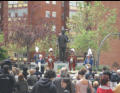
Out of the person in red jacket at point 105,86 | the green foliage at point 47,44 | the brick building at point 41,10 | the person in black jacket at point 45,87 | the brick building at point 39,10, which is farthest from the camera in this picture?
the brick building at point 41,10

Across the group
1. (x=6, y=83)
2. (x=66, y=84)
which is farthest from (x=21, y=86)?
(x=66, y=84)

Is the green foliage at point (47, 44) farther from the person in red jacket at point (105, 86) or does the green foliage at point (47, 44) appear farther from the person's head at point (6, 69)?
the person in red jacket at point (105, 86)

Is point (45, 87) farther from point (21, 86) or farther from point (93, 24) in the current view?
point (93, 24)

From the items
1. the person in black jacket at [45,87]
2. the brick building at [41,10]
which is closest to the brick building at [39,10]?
the brick building at [41,10]

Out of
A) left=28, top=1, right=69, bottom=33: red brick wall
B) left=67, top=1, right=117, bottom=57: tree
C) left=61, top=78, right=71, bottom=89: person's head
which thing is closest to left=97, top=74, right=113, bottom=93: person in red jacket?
left=61, top=78, right=71, bottom=89: person's head

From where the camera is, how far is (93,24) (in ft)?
158

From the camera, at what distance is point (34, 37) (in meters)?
51.9

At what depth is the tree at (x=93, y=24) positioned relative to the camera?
47062 mm

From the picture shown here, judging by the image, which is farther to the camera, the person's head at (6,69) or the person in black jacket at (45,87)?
the person's head at (6,69)

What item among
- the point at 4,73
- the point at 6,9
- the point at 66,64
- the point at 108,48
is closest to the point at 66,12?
the point at 6,9

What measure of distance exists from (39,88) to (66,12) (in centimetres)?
7093

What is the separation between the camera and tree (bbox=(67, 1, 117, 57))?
4706 centimetres

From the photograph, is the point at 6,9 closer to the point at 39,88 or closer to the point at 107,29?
the point at 107,29

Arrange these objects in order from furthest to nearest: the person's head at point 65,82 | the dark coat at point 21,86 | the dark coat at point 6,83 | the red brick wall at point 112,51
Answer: the red brick wall at point 112,51
the dark coat at point 21,86
the dark coat at point 6,83
the person's head at point 65,82
